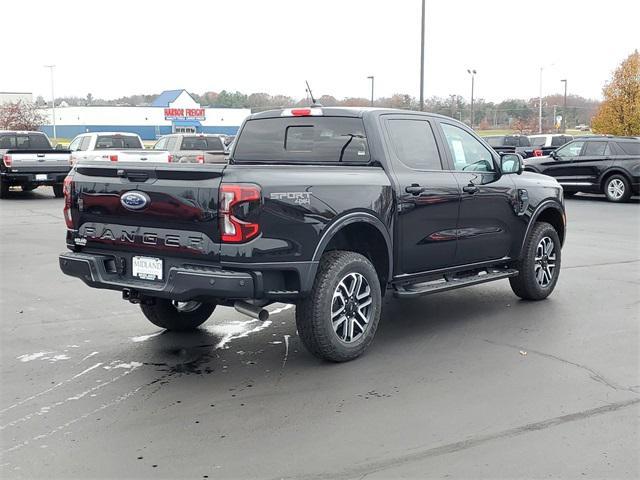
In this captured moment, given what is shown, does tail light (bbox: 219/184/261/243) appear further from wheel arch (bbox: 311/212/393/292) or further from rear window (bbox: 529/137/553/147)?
rear window (bbox: 529/137/553/147)

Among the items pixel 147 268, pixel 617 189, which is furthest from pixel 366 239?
pixel 617 189

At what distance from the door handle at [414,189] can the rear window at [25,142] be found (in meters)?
18.1

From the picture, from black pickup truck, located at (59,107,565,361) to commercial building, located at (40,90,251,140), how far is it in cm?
9091

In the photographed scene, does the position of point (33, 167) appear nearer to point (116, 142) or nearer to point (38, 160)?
point (38, 160)

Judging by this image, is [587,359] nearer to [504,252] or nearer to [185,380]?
[504,252]

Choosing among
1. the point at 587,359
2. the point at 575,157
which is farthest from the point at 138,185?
the point at 575,157

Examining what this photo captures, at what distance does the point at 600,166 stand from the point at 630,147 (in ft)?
3.01

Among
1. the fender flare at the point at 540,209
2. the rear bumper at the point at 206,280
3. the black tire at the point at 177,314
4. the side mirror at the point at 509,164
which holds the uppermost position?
the side mirror at the point at 509,164

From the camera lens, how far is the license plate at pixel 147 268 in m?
5.66

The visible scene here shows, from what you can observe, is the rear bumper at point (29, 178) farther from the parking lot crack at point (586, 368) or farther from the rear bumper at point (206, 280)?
the parking lot crack at point (586, 368)

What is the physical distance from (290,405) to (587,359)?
2528 mm

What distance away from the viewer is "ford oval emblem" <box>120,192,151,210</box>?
18.6 ft

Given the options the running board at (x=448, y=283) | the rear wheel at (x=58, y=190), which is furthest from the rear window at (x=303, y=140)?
the rear wheel at (x=58, y=190)

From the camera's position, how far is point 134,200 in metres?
5.72
